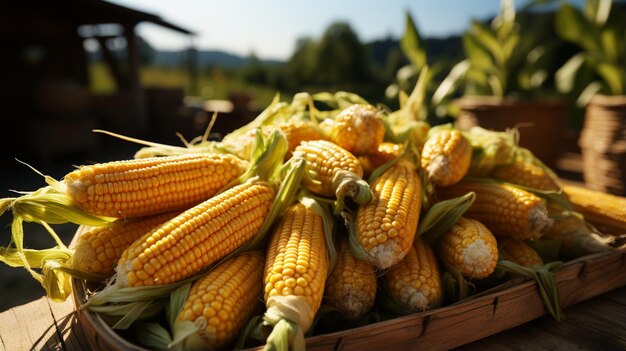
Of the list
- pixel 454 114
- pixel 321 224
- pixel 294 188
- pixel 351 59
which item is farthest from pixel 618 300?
pixel 351 59

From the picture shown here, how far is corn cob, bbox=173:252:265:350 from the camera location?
978 mm

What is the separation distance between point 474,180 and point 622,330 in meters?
0.67

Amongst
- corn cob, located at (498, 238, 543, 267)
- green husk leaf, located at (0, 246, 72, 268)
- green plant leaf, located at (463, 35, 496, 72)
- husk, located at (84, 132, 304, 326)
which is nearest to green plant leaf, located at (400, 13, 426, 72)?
green plant leaf, located at (463, 35, 496, 72)

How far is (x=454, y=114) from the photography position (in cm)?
461

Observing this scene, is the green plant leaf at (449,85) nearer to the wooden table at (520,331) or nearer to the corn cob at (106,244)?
the wooden table at (520,331)

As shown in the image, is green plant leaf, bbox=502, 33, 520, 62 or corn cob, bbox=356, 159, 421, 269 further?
green plant leaf, bbox=502, 33, 520, 62

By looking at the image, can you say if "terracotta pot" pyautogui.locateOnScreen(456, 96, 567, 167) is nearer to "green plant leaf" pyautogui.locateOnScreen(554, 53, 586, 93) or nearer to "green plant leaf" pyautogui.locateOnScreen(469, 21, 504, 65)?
"green plant leaf" pyautogui.locateOnScreen(554, 53, 586, 93)

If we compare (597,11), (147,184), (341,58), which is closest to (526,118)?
(597,11)

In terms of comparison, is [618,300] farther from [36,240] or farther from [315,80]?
[315,80]

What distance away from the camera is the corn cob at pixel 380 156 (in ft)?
5.24

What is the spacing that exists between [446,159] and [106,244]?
1120 mm

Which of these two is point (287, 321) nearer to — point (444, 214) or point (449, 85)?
point (444, 214)

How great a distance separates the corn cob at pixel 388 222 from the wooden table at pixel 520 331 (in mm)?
406

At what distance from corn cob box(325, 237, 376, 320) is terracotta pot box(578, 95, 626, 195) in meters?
2.82
